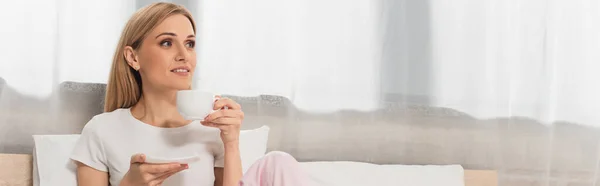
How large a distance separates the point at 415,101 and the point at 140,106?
87 centimetres

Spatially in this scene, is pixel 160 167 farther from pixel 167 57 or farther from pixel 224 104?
pixel 167 57

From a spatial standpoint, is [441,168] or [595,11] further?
[595,11]

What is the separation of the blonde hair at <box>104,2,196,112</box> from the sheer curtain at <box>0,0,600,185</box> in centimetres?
25

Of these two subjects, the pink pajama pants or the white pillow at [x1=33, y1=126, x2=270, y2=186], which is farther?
the white pillow at [x1=33, y1=126, x2=270, y2=186]

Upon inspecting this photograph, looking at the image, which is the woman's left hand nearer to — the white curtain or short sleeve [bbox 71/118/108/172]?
short sleeve [bbox 71/118/108/172]

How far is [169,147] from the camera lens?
1653mm

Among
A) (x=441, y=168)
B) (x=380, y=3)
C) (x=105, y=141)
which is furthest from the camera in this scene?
(x=380, y=3)

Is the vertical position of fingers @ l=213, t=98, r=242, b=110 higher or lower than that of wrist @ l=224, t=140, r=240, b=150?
higher

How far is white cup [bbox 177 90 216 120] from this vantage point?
1.45 meters

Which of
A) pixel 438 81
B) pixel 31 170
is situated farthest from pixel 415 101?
pixel 31 170

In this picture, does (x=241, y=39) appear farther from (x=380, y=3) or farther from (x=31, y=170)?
(x=31, y=170)

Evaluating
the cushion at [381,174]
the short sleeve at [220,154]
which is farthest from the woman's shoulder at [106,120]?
the cushion at [381,174]

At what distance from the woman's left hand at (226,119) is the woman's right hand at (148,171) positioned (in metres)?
0.15

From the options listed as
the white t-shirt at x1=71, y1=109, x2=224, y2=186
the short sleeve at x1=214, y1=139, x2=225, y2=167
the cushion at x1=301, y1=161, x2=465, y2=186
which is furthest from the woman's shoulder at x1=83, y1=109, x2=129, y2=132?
the cushion at x1=301, y1=161, x2=465, y2=186
